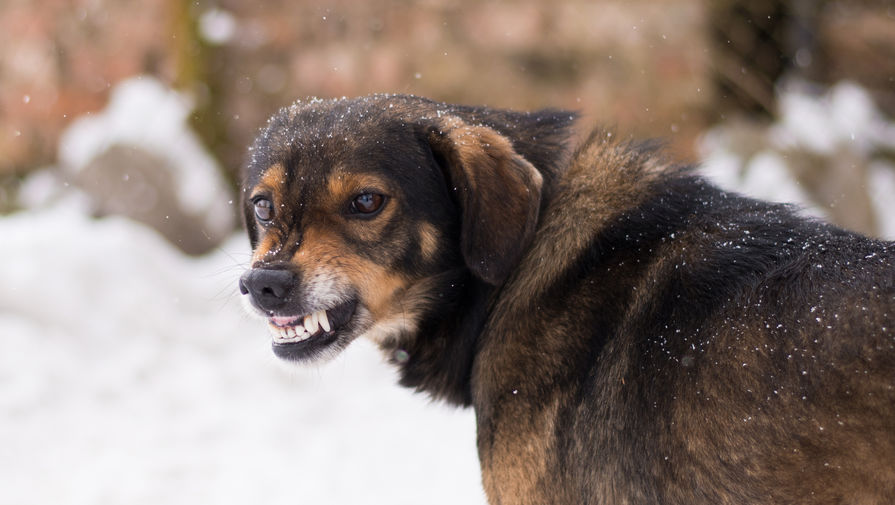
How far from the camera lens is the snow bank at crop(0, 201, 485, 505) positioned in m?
4.12

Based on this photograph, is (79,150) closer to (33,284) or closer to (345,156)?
(33,284)

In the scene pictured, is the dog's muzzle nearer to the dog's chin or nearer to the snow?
the dog's chin

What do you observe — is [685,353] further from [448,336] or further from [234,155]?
[234,155]

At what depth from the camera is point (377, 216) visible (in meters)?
2.77

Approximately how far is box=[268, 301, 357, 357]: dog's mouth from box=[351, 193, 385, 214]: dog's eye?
0.33 m

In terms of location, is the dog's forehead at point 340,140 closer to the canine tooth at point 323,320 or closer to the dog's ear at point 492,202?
the dog's ear at point 492,202

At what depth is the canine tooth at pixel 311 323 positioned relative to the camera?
2891 millimetres

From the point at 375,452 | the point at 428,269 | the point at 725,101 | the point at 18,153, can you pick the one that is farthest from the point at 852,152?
the point at 18,153

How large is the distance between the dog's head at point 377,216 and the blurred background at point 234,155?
5.62 feet

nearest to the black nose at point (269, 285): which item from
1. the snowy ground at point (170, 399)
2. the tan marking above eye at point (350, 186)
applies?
the tan marking above eye at point (350, 186)

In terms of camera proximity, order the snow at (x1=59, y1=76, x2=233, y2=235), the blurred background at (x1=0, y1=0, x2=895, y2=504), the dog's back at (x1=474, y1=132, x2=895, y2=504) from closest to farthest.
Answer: the dog's back at (x1=474, y1=132, x2=895, y2=504) < the blurred background at (x1=0, y1=0, x2=895, y2=504) < the snow at (x1=59, y1=76, x2=233, y2=235)

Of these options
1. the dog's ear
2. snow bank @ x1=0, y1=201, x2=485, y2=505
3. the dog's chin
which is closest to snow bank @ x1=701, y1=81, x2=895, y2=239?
snow bank @ x1=0, y1=201, x2=485, y2=505

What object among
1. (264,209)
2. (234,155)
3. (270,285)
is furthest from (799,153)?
(270,285)

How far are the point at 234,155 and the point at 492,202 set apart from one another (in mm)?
5328
